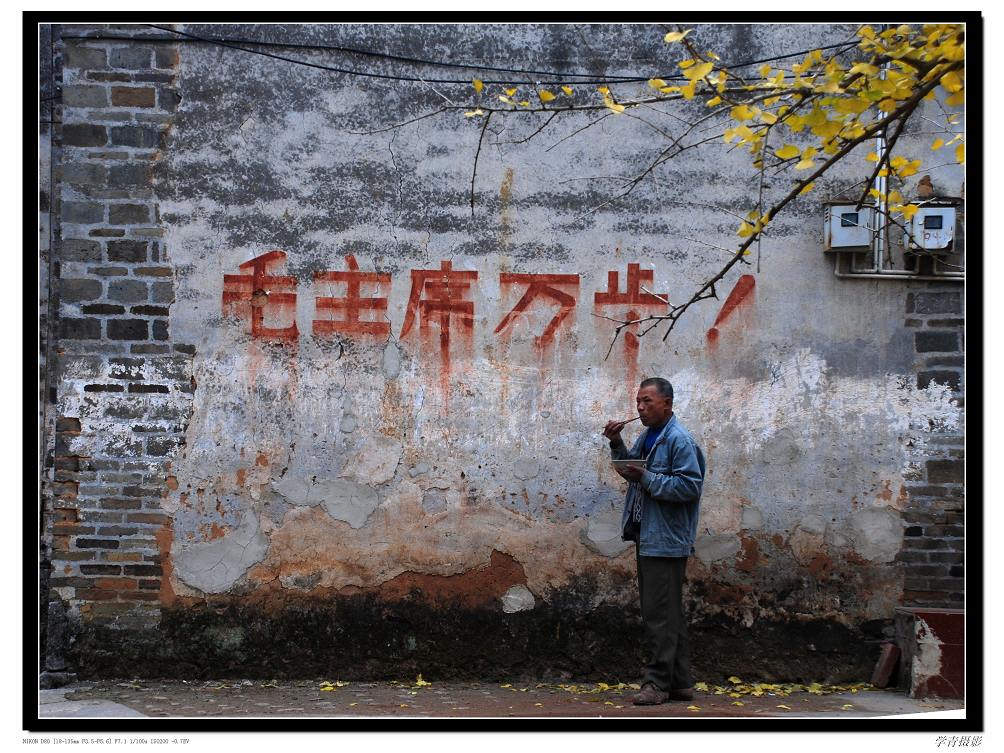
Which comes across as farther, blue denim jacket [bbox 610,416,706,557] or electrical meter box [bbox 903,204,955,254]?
electrical meter box [bbox 903,204,955,254]

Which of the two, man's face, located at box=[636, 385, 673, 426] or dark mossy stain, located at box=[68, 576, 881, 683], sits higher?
man's face, located at box=[636, 385, 673, 426]

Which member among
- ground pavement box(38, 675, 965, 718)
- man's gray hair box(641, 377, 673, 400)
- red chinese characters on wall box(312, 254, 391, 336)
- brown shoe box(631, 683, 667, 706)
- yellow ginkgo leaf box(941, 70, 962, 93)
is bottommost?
ground pavement box(38, 675, 965, 718)

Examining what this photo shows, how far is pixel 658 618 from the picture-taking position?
16.5ft

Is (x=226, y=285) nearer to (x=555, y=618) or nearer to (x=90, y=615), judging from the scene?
(x=90, y=615)

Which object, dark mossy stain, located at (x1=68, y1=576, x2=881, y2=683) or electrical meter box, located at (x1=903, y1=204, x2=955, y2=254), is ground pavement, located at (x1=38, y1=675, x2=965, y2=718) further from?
electrical meter box, located at (x1=903, y1=204, x2=955, y2=254)

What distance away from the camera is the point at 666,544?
5.01 meters

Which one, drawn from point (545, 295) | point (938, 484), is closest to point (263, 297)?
point (545, 295)

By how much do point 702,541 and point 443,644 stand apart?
60.2 inches

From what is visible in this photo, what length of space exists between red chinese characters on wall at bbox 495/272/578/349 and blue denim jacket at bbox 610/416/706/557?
101cm

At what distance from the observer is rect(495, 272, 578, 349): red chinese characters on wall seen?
19.2 ft

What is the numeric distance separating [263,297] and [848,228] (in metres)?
3.24

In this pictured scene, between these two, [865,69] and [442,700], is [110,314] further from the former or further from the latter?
[865,69]

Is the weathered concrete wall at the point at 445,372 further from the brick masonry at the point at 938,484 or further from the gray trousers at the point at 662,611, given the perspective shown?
the gray trousers at the point at 662,611

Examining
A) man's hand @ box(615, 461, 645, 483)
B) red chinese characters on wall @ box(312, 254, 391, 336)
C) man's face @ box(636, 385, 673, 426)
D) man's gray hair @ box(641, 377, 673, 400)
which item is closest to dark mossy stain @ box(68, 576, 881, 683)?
man's hand @ box(615, 461, 645, 483)
